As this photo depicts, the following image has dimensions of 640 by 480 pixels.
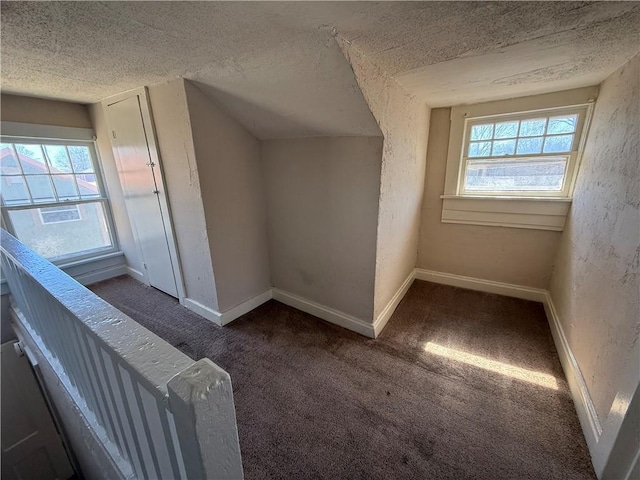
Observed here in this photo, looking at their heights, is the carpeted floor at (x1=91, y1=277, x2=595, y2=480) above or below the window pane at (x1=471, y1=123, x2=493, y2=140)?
below

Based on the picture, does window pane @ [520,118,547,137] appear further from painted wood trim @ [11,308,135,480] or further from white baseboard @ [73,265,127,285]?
white baseboard @ [73,265,127,285]

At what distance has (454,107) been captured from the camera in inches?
100

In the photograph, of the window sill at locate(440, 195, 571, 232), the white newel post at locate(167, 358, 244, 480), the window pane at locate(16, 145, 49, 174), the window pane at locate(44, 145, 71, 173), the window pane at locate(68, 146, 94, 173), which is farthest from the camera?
the window pane at locate(68, 146, 94, 173)

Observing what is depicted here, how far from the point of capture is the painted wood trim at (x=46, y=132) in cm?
235

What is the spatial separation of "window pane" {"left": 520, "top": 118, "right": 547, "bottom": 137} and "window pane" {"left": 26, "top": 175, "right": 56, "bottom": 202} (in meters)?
4.72

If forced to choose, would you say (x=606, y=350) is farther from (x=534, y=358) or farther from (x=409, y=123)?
(x=409, y=123)

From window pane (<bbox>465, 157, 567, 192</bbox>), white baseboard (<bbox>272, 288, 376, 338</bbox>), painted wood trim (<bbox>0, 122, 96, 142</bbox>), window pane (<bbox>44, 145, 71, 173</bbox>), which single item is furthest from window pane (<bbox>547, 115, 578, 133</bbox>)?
window pane (<bbox>44, 145, 71, 173</bbox>)

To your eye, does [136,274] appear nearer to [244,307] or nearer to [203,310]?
[203,310]

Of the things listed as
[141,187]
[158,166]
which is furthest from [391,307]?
[141,187]

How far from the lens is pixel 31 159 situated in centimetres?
263

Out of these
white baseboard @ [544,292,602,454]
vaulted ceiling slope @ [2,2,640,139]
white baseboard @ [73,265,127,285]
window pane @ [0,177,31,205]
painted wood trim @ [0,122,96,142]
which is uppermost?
vaulted ceiling slope @ [2,2,640,139]

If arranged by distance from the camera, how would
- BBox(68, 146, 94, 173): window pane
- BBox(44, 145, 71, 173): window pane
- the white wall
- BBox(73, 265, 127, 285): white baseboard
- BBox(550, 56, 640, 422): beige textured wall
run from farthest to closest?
BBox(73, 265, 127, 285): white baseboard
BBox(68, 146, 94, 173): window pane
BBox(44, 145, 71, 173): window pane
the white wall
BBox(550, 56, 640, 422): beige textured wall

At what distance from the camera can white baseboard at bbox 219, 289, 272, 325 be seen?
7.55 feet

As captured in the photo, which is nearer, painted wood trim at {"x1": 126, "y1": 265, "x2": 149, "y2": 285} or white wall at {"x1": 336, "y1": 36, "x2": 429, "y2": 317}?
white wall at {"x1": 336, "y1": 36, "x2": 429, "y2": 317}
